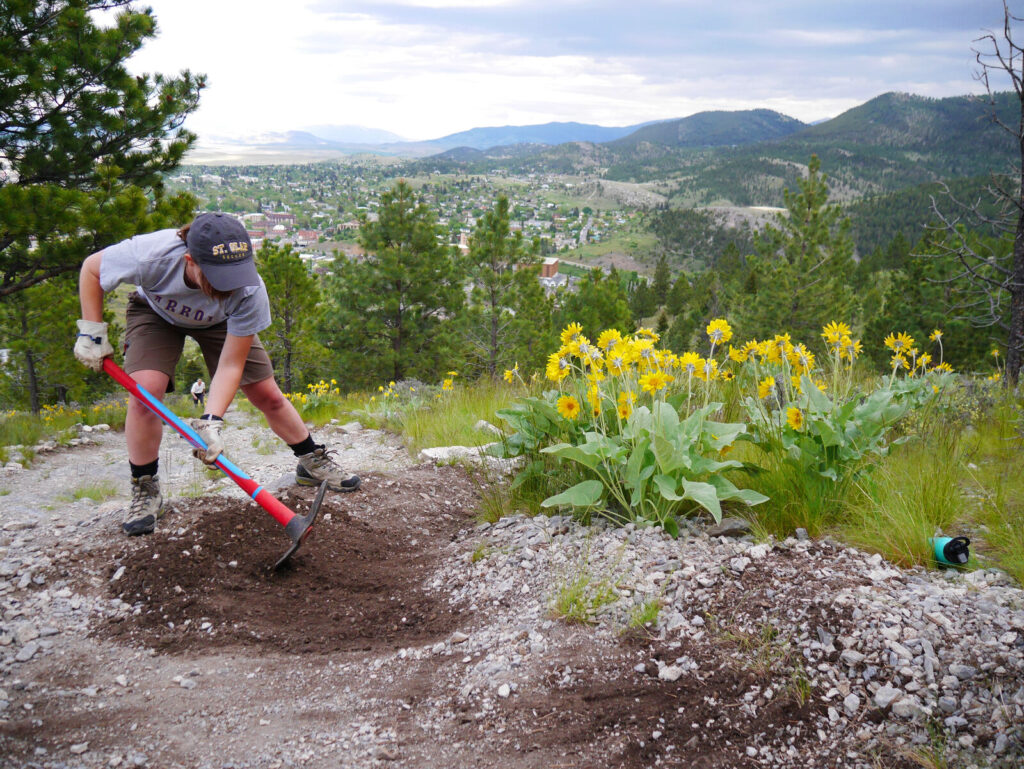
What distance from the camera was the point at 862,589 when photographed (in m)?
2.35

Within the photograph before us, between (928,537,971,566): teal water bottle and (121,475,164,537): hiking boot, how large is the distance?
386 centimetres

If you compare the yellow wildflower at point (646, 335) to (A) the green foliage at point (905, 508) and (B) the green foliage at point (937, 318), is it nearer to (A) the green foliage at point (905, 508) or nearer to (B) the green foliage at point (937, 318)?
(A) the green foliage at point (905, 508)

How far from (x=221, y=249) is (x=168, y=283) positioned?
47cm

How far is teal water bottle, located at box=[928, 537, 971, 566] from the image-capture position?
2518mm

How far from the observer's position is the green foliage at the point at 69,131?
20.3 feet

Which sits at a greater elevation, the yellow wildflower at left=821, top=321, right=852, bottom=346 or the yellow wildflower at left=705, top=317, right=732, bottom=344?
the yellow wildflower at left=705, top=317, right=732, bottom=344

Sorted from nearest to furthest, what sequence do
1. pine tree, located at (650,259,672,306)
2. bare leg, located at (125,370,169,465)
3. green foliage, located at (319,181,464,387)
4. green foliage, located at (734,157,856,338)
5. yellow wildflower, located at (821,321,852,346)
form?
bare leg, located at (125,370,169,465) < yellow wildflower, located at (821,321,852,346) < green foliage, located at (319,181,464,387) < green foliage, located at (734,157,856,338) < pine tree, located at (650,259,672,306)

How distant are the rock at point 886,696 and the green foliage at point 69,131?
752cm

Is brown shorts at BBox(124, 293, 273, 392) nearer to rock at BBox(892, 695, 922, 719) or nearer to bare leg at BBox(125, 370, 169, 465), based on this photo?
bare leg at BBox(125, 370, 169, 465)

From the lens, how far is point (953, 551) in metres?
2.52

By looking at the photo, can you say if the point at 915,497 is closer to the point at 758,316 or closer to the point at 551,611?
the point at 551,611

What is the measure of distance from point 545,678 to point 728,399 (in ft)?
9.55

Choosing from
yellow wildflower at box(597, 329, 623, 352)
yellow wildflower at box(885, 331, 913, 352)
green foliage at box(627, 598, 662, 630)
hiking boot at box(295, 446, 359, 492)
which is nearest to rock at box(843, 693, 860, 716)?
green foliage at box(627, 598, 662, 630)

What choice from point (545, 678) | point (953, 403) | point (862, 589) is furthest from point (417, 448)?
point (953, 403)
